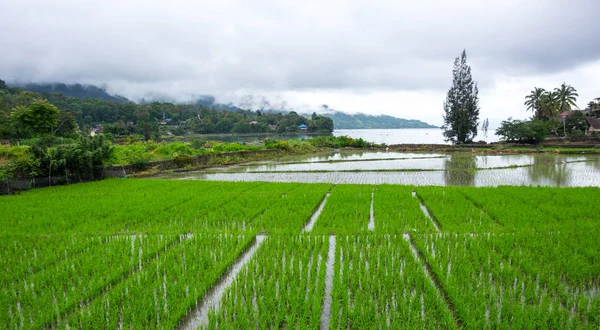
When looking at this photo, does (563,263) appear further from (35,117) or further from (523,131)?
(523,131)

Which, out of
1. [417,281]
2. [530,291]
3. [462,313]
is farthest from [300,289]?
[530,291]

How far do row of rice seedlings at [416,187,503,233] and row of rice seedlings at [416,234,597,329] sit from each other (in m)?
0.91

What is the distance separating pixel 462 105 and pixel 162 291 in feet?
139

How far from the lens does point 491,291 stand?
3391 mm

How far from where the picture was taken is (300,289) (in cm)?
352

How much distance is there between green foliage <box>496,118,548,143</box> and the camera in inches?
1221

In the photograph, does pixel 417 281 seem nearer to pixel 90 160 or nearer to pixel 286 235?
pixel 286 235

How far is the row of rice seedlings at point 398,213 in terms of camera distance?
19.0ft

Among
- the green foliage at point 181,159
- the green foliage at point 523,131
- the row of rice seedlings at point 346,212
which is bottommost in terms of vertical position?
the row of rice seedlings at point 346,212

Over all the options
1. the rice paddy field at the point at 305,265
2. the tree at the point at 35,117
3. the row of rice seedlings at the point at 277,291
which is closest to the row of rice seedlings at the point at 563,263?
the rice paddy field at the point at 305,265

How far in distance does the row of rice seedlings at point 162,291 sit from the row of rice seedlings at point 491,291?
113 inches

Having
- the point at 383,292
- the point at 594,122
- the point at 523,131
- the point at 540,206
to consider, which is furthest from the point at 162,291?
the point at 594,122

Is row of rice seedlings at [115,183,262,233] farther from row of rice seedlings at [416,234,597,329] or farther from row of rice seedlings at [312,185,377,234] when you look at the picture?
row of rice seedlings at [416,234,597,329]

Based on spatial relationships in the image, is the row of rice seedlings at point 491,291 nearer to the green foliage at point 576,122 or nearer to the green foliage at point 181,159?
the green foliage at point 181,159
